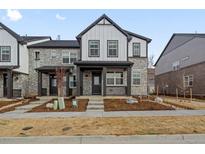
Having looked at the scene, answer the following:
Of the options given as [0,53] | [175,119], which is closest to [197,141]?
[175,119]

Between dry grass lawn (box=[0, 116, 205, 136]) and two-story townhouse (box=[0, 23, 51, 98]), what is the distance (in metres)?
15.3

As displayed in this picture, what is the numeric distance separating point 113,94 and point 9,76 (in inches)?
406

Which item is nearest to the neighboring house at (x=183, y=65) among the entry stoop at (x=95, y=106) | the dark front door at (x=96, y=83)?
the dark front door at (x=96, y=83)

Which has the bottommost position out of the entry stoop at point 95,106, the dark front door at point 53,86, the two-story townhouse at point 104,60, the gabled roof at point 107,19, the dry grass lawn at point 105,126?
the dry grass lawn at point 105,126

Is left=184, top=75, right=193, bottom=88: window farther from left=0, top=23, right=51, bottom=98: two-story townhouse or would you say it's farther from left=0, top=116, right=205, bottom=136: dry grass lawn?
left=0, top=116, right=205, bottom=136: dry grass lawn

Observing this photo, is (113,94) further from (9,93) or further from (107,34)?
(9,93)

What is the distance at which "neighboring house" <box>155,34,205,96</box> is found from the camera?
101ft

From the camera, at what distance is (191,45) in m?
33.7

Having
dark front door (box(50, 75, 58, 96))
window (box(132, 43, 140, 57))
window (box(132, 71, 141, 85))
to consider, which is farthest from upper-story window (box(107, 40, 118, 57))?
dark front door (box(50, 75, 58, 96))

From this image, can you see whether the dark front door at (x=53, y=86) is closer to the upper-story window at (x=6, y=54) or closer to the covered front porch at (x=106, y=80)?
the covered front porch at (x=106, y=80)

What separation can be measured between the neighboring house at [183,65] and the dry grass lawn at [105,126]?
19.4 metres

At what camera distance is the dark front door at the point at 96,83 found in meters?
28.7

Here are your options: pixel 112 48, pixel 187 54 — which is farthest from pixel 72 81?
pixel 187 54
